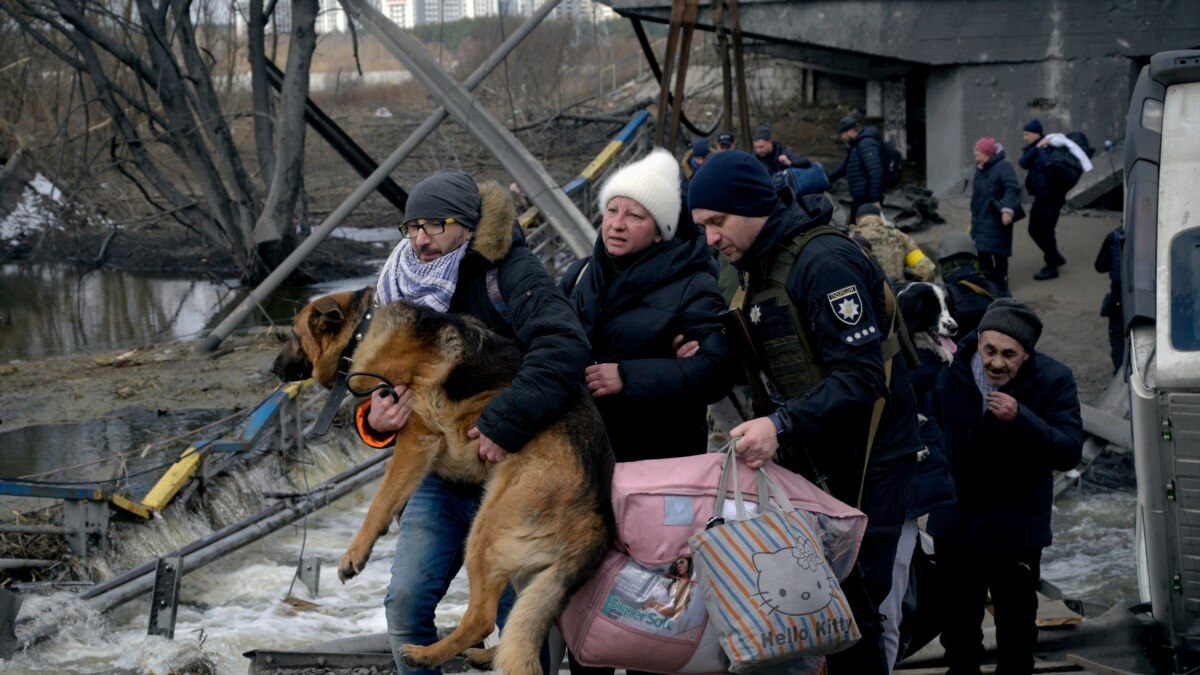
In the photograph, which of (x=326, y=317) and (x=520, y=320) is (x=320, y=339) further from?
(x=520, y=320)

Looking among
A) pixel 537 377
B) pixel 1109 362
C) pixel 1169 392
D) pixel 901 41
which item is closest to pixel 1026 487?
pixel 1169 392

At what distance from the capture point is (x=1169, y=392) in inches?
179

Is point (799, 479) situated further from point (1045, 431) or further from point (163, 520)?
point (163, 520)

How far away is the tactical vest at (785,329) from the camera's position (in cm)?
353

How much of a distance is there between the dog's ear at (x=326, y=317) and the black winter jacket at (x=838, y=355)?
135 centimetres

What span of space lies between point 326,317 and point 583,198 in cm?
1040

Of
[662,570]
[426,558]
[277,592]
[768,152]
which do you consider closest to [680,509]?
[662,570]

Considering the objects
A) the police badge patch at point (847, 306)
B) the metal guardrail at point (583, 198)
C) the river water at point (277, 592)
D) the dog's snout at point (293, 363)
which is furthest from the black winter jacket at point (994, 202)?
the dog's snout at point (293, 363)

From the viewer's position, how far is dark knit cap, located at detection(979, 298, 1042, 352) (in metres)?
4.74

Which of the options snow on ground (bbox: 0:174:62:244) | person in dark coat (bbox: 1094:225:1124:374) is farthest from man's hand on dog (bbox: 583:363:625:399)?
snow on ground (bbox: 0:174:62:244)

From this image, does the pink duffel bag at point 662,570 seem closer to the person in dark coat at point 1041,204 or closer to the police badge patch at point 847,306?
the police badge patch at point 847,306

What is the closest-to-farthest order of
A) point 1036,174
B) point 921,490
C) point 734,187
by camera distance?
point 734,187, point 921,490, point 1036,174

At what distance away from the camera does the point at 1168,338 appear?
4633 mm

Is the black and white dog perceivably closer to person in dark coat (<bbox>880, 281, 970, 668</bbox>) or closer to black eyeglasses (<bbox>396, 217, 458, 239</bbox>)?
person in dark coat (<bbox>880, 281, 970, 668</bbox>)
